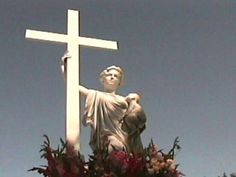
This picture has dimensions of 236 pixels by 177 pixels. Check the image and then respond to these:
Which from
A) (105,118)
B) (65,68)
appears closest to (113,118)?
(105,118)

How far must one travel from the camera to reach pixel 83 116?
25.5ft

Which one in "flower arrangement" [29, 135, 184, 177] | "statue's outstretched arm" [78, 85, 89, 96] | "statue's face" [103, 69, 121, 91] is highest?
"statue's face" [103, 69, 121, 91]

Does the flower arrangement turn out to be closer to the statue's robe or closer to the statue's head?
the statue's robe

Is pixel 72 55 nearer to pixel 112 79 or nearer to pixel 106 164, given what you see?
pixel 112 79

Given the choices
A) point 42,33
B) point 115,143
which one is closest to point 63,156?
point 115,143

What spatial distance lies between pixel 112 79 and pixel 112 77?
3cm

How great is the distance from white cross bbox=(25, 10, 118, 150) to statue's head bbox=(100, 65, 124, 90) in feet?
1.21

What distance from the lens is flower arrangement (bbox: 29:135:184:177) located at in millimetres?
6379

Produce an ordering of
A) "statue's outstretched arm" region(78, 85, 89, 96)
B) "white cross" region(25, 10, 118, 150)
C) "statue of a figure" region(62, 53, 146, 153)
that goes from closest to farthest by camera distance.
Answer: "statue of a figure" region(62, 53, 146, 153) → "white cross" region(25, 10, 118, 150) → "statue's outstretched arm" region(78, 85, 89, 96)

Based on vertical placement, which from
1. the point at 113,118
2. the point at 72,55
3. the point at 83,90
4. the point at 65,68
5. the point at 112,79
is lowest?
the point at 113,118

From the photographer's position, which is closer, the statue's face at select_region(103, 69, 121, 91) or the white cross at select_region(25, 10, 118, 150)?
the white cross at select_region(25, 10, 118, 150)

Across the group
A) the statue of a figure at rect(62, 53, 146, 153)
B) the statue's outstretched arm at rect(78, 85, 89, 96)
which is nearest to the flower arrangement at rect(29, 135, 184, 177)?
the statue of a figure at rect(62, 53, 146, 153)

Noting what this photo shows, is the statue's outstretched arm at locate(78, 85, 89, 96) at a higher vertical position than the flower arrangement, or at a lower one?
higher

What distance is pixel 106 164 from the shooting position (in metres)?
6.43
